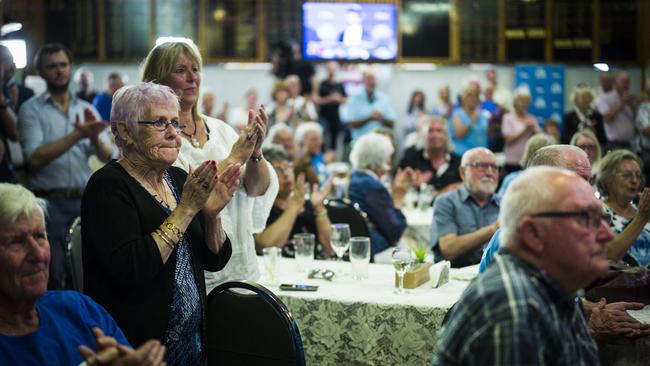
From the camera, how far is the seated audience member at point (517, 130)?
1014 cm

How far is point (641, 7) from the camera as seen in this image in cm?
1317

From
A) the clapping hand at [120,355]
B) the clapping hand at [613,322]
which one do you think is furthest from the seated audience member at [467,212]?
the clapping hand at [120,355]

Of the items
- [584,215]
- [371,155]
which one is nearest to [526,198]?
[584,215]

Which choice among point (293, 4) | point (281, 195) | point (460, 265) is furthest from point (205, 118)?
point (293, 4)

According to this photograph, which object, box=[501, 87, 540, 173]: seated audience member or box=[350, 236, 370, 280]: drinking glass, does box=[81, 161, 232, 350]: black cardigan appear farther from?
box=[501, 87, 540, 173]: seated audience member

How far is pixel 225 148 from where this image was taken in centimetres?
375

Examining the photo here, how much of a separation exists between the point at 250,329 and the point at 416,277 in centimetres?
107

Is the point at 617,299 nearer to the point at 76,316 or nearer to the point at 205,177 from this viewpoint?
the point at 205,177

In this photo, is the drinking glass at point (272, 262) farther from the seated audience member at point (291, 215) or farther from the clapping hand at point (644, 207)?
the clapping hand at point (644, 207)

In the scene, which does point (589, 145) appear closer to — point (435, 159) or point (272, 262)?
point (435, 159)

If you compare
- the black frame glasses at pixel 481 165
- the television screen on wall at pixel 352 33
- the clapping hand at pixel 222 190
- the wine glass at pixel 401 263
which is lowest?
the wine glass at pixel 401 263

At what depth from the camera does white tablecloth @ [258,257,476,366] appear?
3482 mm

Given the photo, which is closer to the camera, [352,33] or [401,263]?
[401,263]

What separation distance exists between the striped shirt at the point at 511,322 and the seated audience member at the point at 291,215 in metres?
2.66
